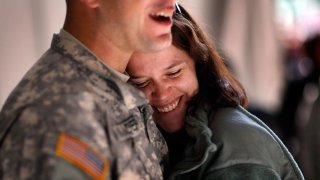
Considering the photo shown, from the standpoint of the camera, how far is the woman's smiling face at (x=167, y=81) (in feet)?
5.42

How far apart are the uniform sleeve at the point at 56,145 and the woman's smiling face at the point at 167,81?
0.47 meters

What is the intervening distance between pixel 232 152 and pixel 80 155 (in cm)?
54

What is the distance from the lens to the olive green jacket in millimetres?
1540

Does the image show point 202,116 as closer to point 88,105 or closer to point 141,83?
point 141,83

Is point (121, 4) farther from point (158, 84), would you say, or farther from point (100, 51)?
point (158, 84)

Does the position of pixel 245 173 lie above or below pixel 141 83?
below

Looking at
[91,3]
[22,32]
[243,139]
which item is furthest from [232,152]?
[22,32]

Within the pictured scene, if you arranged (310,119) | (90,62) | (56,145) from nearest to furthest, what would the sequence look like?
1. (56,145)
2. (90,62)
3. (310,119)

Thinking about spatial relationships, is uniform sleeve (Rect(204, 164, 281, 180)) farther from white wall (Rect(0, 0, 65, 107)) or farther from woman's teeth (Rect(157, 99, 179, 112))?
white wall (Rect(0, 0, 65, 107))

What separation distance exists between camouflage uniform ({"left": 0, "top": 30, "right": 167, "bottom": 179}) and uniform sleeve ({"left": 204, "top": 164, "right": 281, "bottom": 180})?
232 millimetres

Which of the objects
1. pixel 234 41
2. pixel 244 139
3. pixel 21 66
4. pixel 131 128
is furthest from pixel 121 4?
pixel 234 41

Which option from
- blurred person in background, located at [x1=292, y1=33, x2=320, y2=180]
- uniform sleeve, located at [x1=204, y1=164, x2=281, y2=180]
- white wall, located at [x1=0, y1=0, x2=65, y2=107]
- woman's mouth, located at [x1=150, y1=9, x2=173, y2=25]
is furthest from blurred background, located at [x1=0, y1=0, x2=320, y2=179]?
woman's mouth, located at [x1=150, y1=9, x2=173, y2=25]

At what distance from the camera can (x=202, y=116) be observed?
1693mm

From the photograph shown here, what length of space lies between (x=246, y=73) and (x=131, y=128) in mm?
3006
